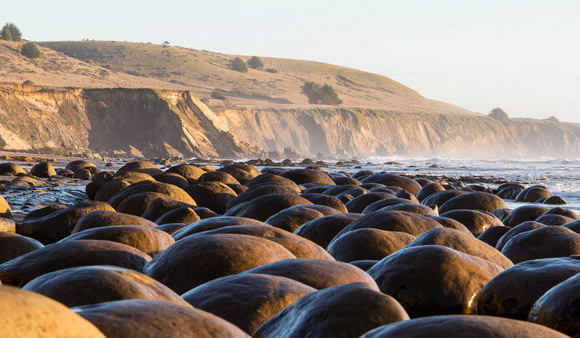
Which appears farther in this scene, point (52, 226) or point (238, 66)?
point (238, 66)

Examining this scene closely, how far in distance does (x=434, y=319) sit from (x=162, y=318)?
3.51 feet

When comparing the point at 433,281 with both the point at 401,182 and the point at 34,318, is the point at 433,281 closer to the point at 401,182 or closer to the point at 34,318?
the point at 34,318

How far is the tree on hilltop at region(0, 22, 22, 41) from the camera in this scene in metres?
85.0

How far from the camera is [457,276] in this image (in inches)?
176

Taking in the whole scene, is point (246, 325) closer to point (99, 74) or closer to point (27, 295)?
point (27, 295)

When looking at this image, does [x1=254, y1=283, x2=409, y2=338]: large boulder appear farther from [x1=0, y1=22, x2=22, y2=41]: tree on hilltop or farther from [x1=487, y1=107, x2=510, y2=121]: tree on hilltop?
[x1=487, y1=107, x2=510, y2=121]: tree on hilltop

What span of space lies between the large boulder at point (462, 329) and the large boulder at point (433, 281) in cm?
178

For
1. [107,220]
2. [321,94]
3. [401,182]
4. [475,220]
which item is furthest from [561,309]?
[321,94]

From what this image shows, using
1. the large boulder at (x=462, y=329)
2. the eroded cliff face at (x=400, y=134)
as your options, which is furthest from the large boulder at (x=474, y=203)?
the eroded cliff face at (x=400, y=134)

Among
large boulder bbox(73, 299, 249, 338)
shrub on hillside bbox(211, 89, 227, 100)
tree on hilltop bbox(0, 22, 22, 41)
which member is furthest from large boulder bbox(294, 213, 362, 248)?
tree on hilltop bbox(0, 22, 22, 41)

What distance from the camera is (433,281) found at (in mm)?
4430

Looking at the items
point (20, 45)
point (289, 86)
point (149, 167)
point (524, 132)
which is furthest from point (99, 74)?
point (524, 132)

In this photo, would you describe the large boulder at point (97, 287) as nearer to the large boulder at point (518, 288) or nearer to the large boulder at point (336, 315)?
the large boulder at point (336, 315)

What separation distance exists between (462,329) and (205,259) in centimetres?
229
